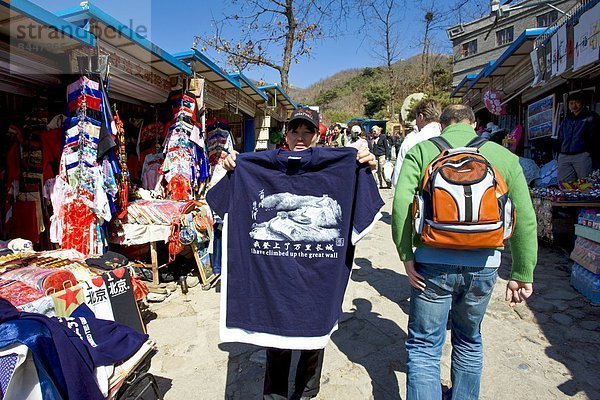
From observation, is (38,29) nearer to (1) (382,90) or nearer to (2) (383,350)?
(2) (383,350)

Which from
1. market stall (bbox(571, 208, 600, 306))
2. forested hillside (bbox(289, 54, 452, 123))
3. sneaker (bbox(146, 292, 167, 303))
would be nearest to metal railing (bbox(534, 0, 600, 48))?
market stall (bbox(571, 208, 600, 306))

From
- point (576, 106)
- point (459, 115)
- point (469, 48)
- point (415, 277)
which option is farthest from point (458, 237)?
point (469, 48)

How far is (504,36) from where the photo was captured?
93.7ft

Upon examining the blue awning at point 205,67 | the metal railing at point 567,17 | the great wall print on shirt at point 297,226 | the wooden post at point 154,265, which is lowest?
the wooden post at point 154,265

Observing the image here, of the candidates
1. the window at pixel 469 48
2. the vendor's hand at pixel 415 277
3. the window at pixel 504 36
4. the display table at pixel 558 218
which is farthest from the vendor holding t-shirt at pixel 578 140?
the window at pixel 469 48

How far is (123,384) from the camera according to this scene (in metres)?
1.88

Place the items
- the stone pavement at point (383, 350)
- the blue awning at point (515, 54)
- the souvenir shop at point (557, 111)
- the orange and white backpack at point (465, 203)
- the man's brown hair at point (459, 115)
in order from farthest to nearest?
the blue awning at point (515, 54)
the souvenir shop at point (557, 111)
the stone pavement at point (383, 350)
the man's brown hair at point (459, 115)
the orange and white backpack at point (465, 203)

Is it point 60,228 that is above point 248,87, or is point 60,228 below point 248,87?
below

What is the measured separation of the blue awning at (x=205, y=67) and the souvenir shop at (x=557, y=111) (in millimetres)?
4935

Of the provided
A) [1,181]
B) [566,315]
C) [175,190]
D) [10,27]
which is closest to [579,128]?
[566,315]

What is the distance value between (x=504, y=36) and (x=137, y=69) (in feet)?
106

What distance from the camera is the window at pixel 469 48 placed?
3020 cm

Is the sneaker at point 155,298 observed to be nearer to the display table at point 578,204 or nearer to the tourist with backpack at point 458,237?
the tourist with backpack at point 458,237

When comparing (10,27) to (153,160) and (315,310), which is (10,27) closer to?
(153,160)
